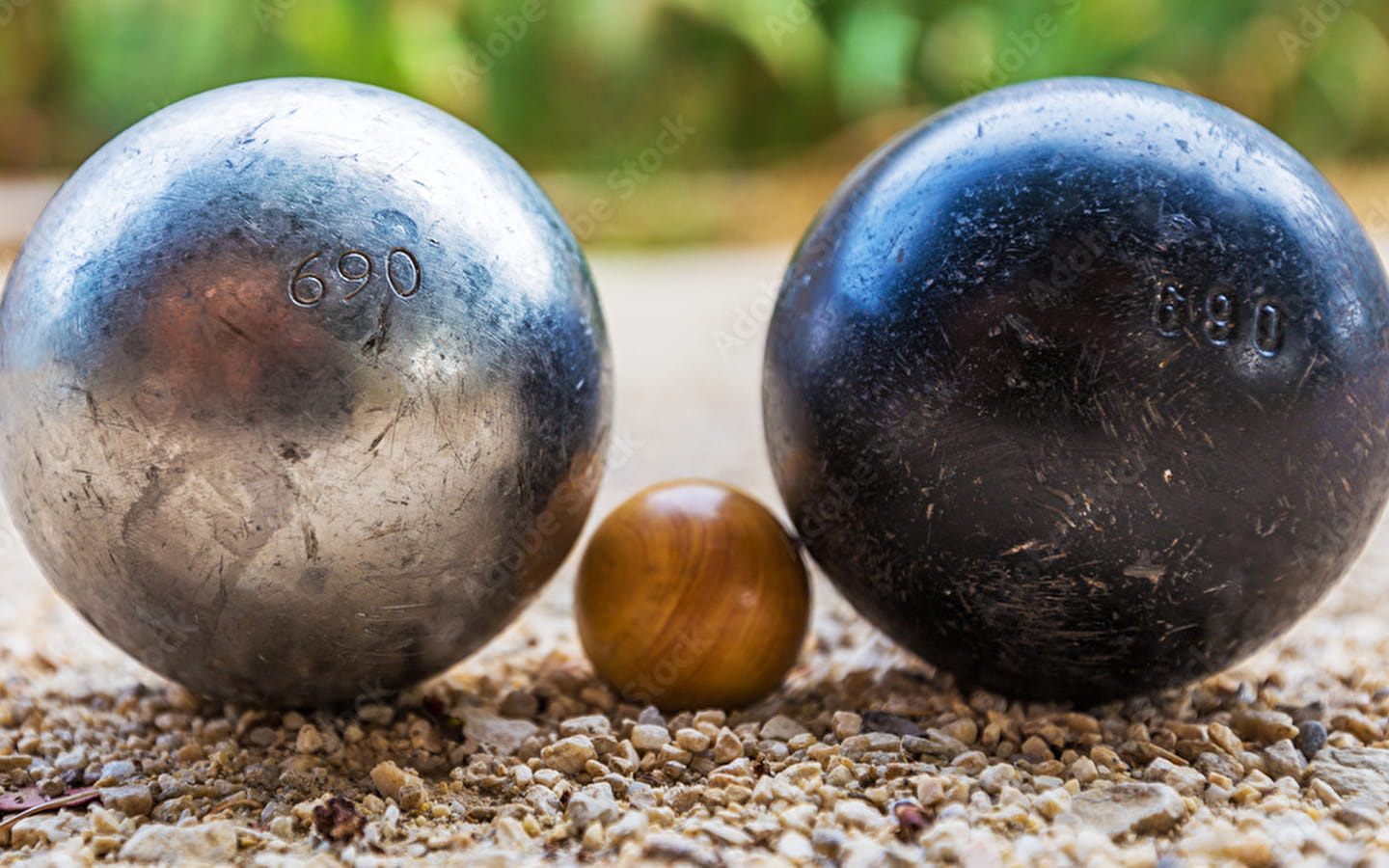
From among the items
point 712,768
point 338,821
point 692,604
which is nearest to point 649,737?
point 712,768

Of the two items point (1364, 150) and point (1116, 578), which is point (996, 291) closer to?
point (1116, 578)

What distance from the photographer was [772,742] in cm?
287

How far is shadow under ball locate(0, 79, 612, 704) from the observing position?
2.53 m

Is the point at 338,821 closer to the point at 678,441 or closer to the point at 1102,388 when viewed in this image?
the point at 1102,388

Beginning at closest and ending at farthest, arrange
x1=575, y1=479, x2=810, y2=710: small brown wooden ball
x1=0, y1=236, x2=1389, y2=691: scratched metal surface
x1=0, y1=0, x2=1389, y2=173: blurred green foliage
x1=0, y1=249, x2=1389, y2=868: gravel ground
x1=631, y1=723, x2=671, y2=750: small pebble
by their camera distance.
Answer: x1=0, y1=249, x2=1389, y2=868: gravel ground < x1=631, y1=723, x2=671, y2=750: small pebble < x1=575, y1=479, x2=810, y2=710: small brown wooden ball < x1=0, y1=236, x2=1389, y2=691: scratched metal surface < x1=0, y1=0, x2=1389, y2=173: blurred green foliage

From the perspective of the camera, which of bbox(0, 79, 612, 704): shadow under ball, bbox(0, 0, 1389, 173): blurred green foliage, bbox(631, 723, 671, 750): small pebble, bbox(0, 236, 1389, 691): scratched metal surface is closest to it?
bbox(0, 79, 612, 704): shadow under ball

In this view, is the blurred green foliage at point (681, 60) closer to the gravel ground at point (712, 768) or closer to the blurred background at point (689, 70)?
the blurred background at point (689, 70)

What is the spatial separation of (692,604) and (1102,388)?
38.7 inches

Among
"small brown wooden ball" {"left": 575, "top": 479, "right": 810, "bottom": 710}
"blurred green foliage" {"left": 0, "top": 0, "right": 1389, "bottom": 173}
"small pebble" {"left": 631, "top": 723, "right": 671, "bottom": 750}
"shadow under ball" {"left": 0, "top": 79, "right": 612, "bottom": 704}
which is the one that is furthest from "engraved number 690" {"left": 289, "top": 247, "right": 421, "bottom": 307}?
"blurred green foliage" {"left": 0, "top": 0, "right": 1389, "bottom": 173}

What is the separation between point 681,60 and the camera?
11883 millimetres

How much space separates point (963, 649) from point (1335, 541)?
0.76 metres

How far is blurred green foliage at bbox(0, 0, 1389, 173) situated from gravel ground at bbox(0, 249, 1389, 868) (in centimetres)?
746

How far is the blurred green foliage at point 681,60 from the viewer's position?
10.3 m

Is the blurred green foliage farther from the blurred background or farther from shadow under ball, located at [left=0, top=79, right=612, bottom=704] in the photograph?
shadow under ball, located at [left=0, top=79, right=612, bottom=704]
